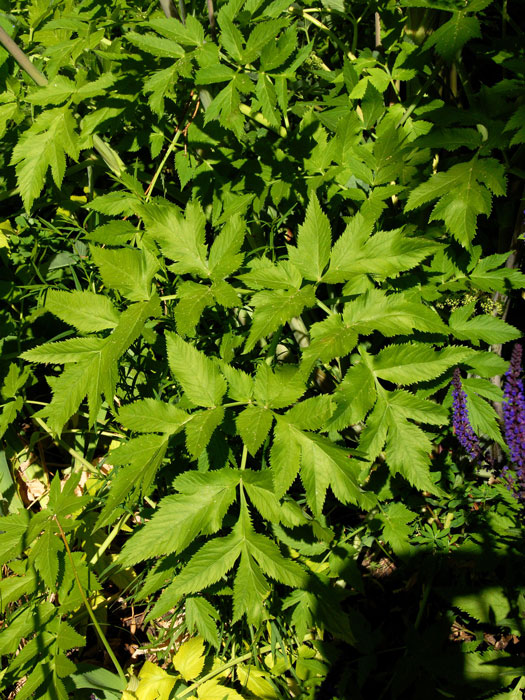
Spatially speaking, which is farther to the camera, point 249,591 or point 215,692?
point 215,692

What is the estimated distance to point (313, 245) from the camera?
1.49 metres

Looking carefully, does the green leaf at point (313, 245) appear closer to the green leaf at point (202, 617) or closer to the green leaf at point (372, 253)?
the green leaf at point (372, 253)

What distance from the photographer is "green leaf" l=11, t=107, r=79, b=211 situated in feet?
5.68

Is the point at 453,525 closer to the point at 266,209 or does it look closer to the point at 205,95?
the point at 266,209

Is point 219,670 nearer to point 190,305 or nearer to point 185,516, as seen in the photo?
point 185,516

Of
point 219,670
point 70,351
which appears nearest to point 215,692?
point 219,670

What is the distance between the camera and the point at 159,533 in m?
1.37

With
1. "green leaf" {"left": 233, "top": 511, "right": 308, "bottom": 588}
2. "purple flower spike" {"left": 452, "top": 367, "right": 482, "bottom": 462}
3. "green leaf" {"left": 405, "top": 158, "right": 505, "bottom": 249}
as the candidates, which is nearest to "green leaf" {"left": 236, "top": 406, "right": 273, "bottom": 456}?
"green leaf" {"left": 233, "top": 511, "right": 308, "bottom": 588}

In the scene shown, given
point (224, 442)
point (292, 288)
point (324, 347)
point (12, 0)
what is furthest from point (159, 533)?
point (12, 0)

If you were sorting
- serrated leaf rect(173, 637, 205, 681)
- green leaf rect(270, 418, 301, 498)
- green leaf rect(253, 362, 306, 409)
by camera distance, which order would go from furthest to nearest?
serrated leaf rect(173, 637, 205, 681) < green leaf rect(253, 362, 306, 409) < green leaf rect(270, 418, 301, 498)

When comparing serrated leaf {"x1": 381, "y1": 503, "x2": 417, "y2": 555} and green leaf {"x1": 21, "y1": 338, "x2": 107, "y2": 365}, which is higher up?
green leaf {"x1": 21, "y1": 338, "x2": 107, "y2": 365}

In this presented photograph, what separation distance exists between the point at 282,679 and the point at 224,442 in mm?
871

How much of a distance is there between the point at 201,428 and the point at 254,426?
0.45 ft

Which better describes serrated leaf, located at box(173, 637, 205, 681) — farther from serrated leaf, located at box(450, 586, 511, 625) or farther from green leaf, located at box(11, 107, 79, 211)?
green leaf, located at box(11, 107, 79, 211)
